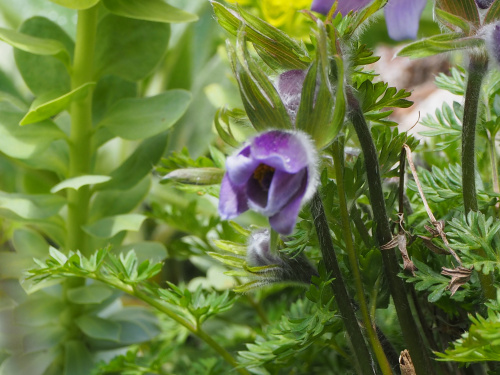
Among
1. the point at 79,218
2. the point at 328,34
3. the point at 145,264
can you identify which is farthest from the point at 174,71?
the point at 328,34

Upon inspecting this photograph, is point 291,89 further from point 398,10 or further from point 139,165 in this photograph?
point 139,165

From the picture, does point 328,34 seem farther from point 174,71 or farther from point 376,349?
point 174,71

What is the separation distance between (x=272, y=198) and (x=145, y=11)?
1.66 feet

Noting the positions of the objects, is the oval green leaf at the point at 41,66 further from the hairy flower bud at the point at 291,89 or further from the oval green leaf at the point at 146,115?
the hairy flower bud at the point at 291,89

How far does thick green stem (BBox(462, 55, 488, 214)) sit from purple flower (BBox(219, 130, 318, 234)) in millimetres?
171

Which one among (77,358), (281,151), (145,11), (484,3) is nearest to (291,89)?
(281,151)

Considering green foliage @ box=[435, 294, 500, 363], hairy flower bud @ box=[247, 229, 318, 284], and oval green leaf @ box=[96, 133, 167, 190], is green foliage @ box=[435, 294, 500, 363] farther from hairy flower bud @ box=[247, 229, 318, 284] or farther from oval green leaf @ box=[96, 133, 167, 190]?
oval green leaf @ box=[96, 133, 167, 190]

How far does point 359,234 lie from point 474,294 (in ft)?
0.43

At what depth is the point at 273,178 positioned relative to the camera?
0.45 m

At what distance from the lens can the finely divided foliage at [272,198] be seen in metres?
0.50

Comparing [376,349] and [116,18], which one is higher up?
[116,18]

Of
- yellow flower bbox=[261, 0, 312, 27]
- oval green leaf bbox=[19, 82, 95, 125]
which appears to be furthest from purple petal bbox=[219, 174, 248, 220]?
yellow flower bbox=[261, 0, 312, 27]

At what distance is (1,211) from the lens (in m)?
0.87

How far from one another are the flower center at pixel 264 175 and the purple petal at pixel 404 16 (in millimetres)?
237
